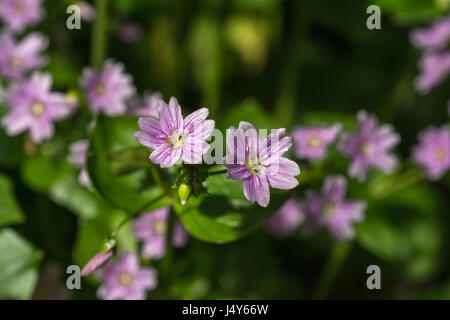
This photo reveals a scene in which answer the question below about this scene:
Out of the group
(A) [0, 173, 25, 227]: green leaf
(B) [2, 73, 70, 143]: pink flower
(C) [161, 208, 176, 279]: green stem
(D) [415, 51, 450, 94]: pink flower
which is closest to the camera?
(C) [161, 208, 176, 279]: green stem

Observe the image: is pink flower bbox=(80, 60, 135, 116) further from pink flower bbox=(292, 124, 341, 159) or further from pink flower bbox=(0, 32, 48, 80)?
pink flower bbox=(292, 124, 341, 159)

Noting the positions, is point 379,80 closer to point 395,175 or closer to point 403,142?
point 403,142

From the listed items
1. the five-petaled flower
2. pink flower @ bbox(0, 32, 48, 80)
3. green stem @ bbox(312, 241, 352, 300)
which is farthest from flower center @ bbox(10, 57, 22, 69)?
green stem @ bbox(312, 241, 352, 300)

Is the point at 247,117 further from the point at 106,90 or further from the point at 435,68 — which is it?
the point at 435,68

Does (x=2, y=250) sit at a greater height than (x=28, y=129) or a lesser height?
lesser

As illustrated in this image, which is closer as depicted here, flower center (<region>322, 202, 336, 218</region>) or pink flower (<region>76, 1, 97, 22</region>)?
flower center (<region>322, 202, 336, 218</region>)

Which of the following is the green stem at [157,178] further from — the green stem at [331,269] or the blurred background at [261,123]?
the green stem at [331,269]
